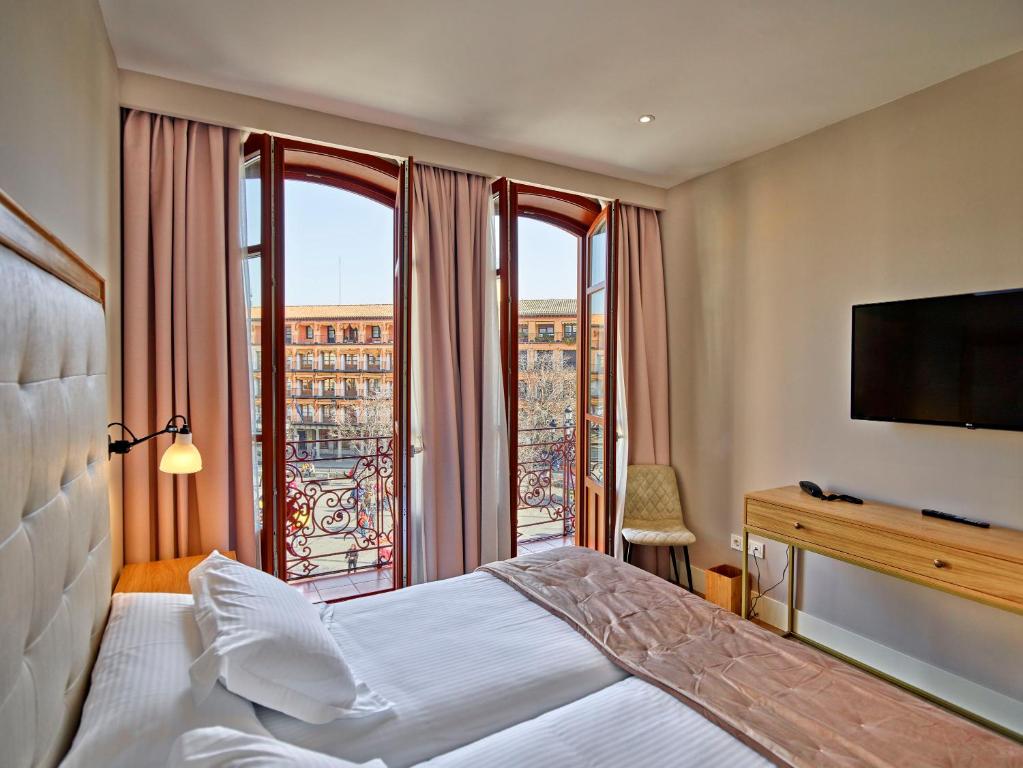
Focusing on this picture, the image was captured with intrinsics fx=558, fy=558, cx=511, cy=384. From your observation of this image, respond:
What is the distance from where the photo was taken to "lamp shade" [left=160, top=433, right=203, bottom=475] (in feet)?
6.93

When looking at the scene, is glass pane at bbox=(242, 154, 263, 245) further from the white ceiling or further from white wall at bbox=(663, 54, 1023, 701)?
white wall at bbox=(663, 54, 1023, 701)

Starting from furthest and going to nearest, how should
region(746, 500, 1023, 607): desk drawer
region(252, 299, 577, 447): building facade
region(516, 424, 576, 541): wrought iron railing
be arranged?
region(516, 424, 576, 541): wrought iron railing → region(252, 299, 577, 447): building facade → region(746, 500, 1023, 607): desk drawer

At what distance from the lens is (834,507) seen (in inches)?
103

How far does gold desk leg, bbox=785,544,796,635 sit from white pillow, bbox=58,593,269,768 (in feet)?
9.11

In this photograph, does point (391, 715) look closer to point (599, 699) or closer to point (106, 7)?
point (599, 699)

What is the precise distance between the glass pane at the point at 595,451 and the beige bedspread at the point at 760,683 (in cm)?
160


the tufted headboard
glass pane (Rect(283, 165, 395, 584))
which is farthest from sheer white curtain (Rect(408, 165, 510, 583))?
the tufted headboard

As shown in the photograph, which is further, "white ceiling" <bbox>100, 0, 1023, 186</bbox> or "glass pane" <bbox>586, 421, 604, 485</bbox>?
"glass pane" <bbox>586, 421, 604, 485</bbox>

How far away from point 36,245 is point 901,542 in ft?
9.36

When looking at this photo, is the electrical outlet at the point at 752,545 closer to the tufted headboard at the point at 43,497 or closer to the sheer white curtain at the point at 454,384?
the sheer white curtain at the point at 454,384

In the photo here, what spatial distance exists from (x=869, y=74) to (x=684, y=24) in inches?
37.7

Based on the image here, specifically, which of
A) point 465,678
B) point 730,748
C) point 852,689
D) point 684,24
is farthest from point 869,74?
point 465,678

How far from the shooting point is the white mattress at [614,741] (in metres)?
1.23

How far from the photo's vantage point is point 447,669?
5.27 feet
